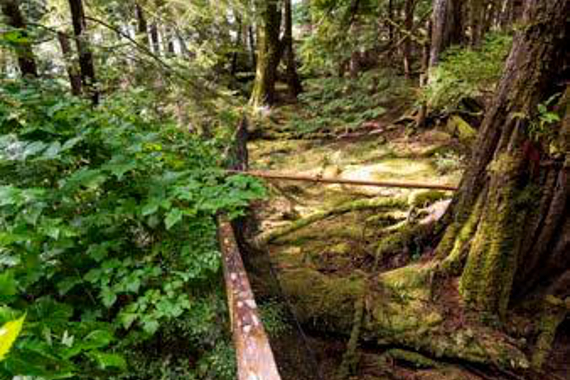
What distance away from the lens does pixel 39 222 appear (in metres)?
1.86

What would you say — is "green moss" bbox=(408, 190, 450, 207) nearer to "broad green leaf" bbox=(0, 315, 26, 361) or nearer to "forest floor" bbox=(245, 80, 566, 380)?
"forest floor" bbox=(245, 80, 566, 380)

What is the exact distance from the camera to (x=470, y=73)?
5371 millimetres

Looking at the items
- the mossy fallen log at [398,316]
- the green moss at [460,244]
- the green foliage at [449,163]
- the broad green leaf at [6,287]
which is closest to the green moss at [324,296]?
the mossy fallen log at [398,316]

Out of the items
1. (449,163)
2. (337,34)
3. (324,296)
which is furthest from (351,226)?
(337,34)

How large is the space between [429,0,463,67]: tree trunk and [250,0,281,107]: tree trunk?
21.7 feet

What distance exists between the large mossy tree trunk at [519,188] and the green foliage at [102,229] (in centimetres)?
204

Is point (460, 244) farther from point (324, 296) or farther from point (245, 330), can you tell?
point (245, 330)

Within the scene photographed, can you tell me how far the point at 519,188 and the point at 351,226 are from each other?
98.9 inches

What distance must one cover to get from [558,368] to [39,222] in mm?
3752

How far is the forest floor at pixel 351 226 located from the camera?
10.5 ft

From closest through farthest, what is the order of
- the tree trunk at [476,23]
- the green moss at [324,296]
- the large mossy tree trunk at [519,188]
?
the large mossy tree trunk at [519,188] < the green moss at [324,296] < the tree trunk at [476,23]

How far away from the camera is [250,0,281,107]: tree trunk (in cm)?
1349

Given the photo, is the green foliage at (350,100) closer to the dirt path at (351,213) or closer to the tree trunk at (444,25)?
the dirt path at (351,213)

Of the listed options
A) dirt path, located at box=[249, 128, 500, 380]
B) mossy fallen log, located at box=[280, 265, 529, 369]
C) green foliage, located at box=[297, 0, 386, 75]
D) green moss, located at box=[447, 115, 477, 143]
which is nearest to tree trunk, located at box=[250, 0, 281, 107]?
dirt path, located at box=[249, 128, 500, 380]
